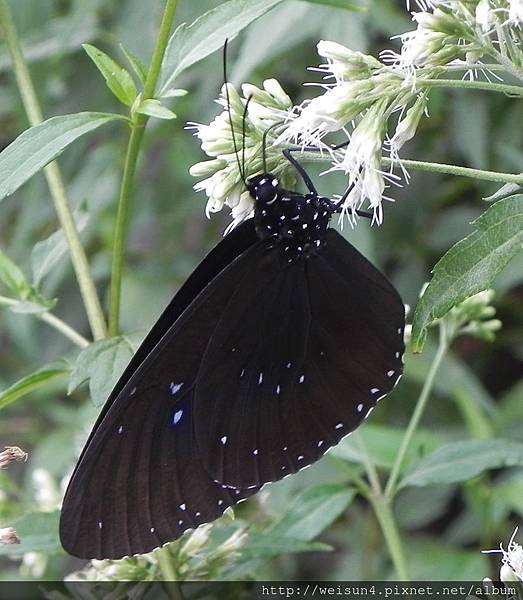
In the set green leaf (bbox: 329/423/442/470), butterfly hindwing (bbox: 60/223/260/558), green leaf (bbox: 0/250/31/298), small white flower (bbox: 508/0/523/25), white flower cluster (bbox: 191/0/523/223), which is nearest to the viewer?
small white flower (bbox: 508/0/523/25)

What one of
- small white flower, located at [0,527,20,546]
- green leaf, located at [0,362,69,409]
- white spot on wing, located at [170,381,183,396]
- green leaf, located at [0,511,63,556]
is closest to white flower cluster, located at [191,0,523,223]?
white spot on wing, located at [170,381,183,396]

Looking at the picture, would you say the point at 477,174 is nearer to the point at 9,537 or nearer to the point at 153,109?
the point at 153,109

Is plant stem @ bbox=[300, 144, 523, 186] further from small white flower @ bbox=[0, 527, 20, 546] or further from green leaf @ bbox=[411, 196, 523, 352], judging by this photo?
small white flower @ bbox=[0, 527, 20, 546]

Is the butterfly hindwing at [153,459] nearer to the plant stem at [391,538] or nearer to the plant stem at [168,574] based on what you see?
the plant stem at [168,574]

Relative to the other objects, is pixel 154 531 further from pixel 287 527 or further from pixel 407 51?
pixel 407 51

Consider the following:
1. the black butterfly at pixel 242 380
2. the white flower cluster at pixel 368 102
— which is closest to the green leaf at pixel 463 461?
the black butterfly at pixel 242 380

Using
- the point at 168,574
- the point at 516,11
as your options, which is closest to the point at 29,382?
the point at 168,574
